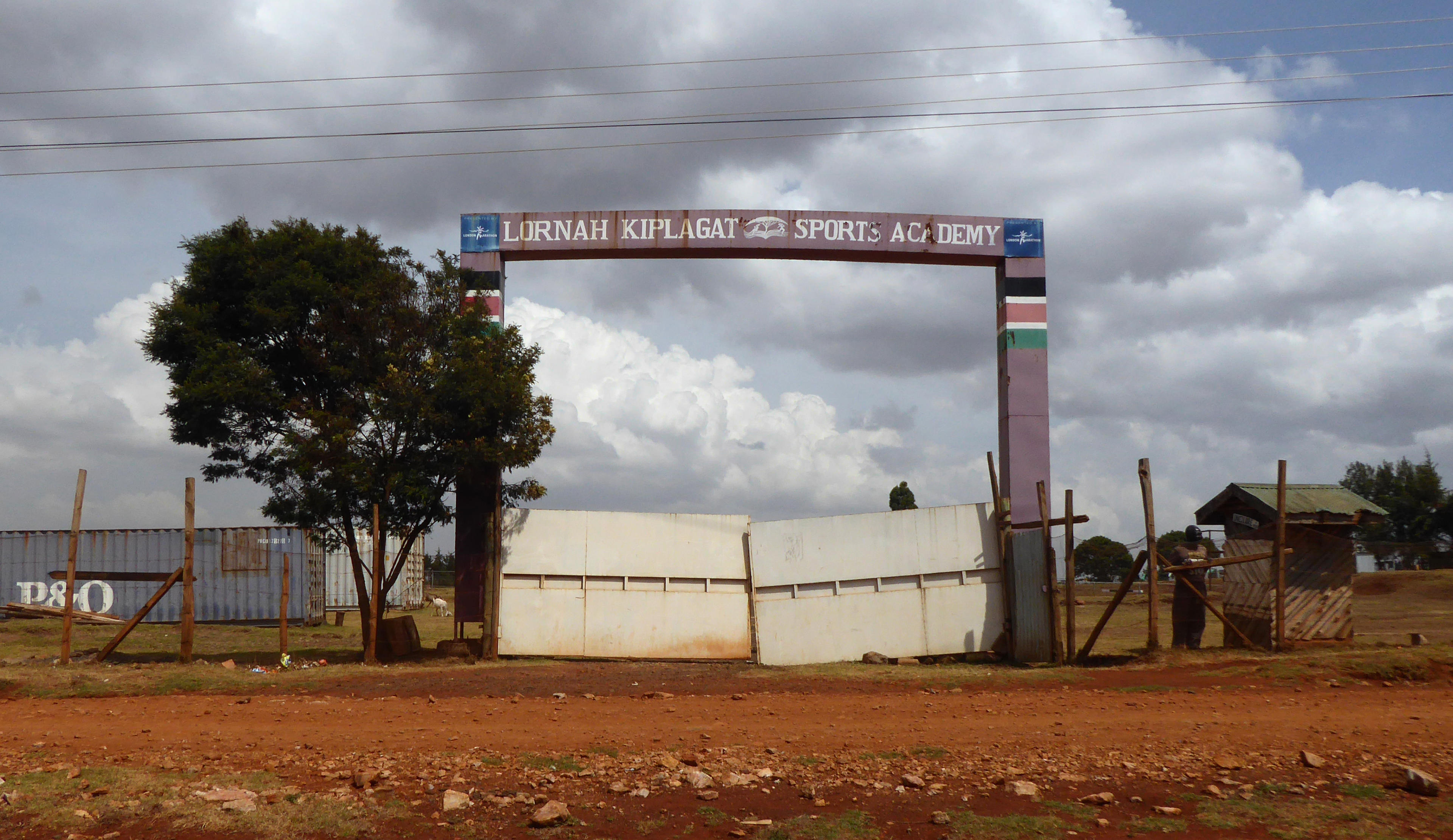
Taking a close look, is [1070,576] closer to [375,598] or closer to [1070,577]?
[1070,577]

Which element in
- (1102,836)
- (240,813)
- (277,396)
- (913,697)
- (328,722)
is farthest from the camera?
(277,396)

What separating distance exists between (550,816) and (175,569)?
2527 cm

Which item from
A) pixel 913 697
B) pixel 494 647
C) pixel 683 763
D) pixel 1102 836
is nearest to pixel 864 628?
pixel 913 697

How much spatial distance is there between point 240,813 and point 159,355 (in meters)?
11.3

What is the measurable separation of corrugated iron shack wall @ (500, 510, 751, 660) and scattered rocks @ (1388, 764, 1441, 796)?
31.4 ft

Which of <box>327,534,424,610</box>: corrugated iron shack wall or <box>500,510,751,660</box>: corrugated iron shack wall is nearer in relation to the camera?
<box>500,510,751,660</box>: corrugated iron shack wall

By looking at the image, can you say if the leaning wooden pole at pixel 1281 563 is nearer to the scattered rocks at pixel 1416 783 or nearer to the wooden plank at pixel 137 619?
the scattered rocks at pixel 1416 783

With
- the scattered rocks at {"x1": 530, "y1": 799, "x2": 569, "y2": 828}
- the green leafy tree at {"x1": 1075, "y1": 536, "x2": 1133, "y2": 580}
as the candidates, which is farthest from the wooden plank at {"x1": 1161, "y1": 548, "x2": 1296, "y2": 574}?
the green leafy tree at {"x1": 1075, "y1": 536, "x2": 1133, "y2": 580}

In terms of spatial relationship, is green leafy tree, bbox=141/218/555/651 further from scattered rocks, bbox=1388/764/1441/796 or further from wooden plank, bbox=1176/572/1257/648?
scattered rocks, bbox=1388/764/1441/796

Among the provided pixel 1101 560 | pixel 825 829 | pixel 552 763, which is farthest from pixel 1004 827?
pixel 1101 560

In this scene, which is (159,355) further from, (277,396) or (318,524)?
(318,524)

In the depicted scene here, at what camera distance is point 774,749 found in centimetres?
773

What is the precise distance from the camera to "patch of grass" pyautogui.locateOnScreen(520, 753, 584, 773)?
280 inches

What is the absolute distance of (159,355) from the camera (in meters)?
15.2
